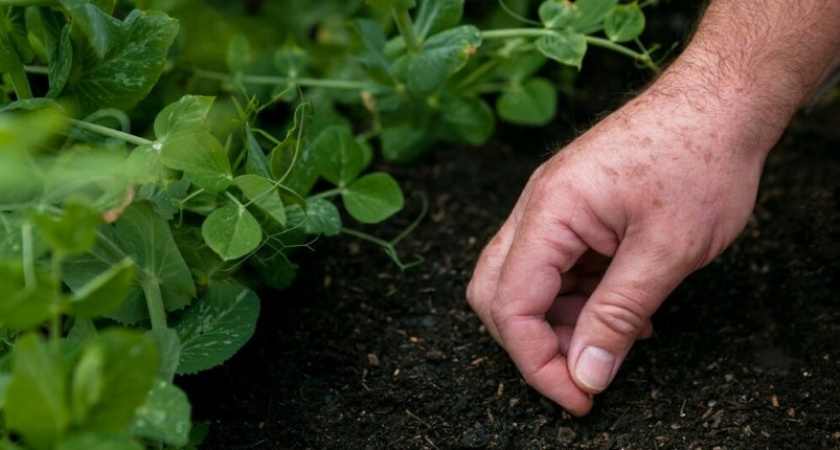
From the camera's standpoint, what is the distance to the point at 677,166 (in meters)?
1.12

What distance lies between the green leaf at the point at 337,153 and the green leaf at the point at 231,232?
0.87 ft

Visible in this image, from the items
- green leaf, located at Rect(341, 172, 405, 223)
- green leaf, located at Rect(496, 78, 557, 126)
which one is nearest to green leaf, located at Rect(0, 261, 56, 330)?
green leaf, located at Rect(341, 172, 405, 223)

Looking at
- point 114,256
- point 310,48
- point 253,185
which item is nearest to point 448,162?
point 310,48

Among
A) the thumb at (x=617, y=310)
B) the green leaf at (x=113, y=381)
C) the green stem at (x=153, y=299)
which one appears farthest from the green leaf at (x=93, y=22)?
the thumb at (x=617, y=310)

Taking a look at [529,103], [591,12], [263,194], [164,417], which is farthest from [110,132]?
[529,103]

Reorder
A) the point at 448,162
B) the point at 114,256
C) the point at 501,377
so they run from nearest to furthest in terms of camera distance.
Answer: the point at 114,256
the point at 501,377
the point at 448,162

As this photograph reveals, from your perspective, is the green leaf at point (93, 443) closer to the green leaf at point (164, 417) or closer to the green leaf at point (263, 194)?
the green leaf at point (164, 417)

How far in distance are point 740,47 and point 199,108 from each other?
68 cm

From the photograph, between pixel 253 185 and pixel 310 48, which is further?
pixel 310 48

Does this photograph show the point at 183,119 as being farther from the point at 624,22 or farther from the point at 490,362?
the point at 624,22

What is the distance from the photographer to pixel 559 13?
142cm

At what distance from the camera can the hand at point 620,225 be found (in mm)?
1120

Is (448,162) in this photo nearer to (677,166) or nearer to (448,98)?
(448,98)

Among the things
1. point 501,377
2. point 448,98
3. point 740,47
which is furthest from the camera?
point 448,98
